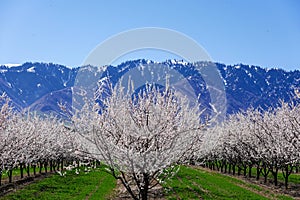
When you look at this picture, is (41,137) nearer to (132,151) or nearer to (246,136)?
(246,136)

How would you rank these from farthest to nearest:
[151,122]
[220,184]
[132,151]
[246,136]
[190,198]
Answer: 1. [246,136]
2. [220,184]
3. [190,198]
4. [151,122]
5. [132,151]

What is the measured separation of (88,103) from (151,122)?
2.32m

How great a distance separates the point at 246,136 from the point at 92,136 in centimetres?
3003

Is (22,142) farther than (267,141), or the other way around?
(267,141)

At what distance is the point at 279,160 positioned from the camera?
3003 cm

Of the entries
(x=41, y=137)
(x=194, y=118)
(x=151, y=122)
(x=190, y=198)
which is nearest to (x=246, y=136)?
(x=190, y=198)

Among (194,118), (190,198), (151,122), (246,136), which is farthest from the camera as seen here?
(246,136)

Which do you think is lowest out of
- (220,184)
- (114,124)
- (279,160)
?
(220,184)

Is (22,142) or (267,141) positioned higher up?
(267,141)

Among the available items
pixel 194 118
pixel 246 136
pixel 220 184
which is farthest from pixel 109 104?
pixel 246 136

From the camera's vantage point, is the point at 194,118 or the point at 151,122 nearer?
the point at 151,122

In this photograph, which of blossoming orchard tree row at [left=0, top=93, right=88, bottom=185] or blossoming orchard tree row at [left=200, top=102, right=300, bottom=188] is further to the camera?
blossoming orchard tree row at [left=200, top=102, right=300, bottom=188]

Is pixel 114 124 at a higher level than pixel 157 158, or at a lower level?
higher

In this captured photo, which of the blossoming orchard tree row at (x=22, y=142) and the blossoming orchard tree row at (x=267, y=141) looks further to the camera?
the blossoming orchard tree row at (x=267, y=141)
